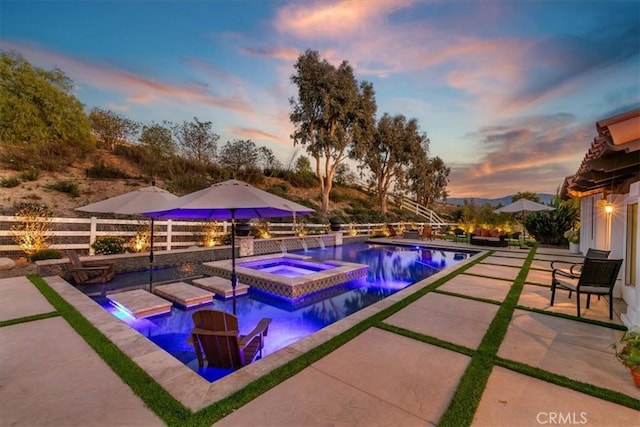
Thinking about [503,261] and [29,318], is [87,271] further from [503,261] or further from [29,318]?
[503,261]

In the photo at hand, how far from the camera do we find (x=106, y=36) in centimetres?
1040

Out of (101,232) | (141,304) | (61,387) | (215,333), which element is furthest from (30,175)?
(215,333)

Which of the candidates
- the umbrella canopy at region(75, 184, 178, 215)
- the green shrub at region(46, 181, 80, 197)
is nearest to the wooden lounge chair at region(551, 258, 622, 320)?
the umbrella canopy at region(75, 184, 178, 215)

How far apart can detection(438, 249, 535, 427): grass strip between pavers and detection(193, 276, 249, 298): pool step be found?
4.67 m

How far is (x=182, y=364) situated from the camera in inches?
111

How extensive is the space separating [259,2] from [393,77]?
Answer: 269 inches

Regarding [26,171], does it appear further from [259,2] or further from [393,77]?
[393,77]

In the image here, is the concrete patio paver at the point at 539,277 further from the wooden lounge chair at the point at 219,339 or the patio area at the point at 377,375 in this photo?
the wooden lounge chair at the point at 219,339

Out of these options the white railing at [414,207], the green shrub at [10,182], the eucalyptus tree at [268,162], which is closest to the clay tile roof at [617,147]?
the green shrub at [10,182]

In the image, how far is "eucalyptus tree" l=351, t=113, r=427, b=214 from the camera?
23594 mm

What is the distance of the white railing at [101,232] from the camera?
25.5 feet

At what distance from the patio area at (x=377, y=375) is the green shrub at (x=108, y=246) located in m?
4.26

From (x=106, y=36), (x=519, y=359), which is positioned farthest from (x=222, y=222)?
(x=519, y=359)

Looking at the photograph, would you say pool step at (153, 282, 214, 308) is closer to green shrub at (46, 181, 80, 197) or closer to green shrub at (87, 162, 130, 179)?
green shrub at (46, 181, 80, 197)
